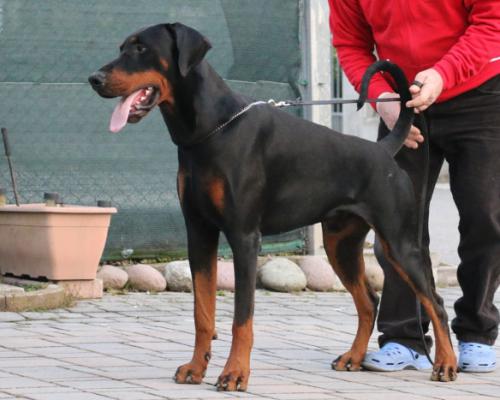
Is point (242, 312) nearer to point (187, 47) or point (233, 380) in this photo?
Result: point (233, 380)

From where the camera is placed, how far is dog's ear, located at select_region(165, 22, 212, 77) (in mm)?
5363

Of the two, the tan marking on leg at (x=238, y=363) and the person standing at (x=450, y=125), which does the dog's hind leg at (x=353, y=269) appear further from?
the tan marking on leg at (x=238, y=363)

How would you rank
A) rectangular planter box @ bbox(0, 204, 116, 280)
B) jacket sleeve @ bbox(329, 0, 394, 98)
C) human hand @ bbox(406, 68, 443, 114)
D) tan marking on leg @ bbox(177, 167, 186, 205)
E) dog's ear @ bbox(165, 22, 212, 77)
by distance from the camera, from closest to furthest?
dog's ear @ bbox(165, 22, 212, 77), tan marking on leg @ bbox(177, 167, 186, 205), human hand @ bbox(406, 68, 443, 114), jacket sleeve @ bbox(329, 0, 394, 98), rectangular planter box @ bbox(0, 204, 116, 280)

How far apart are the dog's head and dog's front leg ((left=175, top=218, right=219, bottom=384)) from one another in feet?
1.93

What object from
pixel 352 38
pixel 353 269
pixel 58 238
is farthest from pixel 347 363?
pixel 58 238

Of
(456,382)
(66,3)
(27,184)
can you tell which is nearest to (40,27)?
(66,3)

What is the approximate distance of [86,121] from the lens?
9203mm

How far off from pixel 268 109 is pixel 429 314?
47.4 inches

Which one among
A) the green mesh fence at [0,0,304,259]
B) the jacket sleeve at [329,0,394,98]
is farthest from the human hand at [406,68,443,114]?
the green mesh fence at [0,0,304,259]

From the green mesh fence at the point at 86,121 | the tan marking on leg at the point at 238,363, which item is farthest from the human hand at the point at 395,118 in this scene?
the green mesh fence at the point at 86,121

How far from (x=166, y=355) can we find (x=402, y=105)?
1.67 metres

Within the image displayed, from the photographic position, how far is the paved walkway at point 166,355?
5.41 metres

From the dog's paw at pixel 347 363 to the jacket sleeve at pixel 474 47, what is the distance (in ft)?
4.35

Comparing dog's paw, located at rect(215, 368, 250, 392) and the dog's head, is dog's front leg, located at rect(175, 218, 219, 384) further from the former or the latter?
the dog's head
